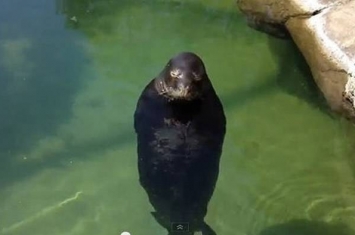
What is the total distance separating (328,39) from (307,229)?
1.56m

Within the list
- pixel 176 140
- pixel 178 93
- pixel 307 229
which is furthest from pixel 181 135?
pixel 307 229

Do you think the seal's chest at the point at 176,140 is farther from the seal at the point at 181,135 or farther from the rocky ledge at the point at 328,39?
the rocky ledge at the point at 328,39

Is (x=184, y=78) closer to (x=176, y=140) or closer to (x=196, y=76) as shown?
(x=196, y=76)

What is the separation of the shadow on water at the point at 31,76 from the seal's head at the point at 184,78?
5.42ft

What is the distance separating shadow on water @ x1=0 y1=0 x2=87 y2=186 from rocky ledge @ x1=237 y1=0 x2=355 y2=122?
1.70 m

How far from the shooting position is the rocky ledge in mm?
6094

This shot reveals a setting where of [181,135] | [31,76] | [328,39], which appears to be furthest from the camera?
[31,76]

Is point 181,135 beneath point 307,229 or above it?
above

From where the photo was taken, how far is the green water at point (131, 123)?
5.51 metres

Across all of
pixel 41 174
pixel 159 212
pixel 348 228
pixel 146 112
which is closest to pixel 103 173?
pixel 41 174

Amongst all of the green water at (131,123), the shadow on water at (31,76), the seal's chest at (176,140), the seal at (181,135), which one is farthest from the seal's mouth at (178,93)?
the shadow on water at (31,76)

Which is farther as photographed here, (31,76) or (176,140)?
(31,76)

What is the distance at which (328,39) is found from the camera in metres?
6.25

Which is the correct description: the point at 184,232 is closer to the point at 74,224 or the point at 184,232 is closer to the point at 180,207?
the point at 180,207
